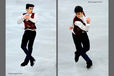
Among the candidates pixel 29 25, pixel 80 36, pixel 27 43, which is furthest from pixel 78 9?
pixel 27 43

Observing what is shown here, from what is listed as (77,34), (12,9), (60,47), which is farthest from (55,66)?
(12,9)

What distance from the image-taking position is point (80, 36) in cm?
330

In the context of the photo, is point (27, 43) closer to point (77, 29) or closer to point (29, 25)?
point (29, 25)

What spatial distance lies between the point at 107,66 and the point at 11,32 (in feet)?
3.68

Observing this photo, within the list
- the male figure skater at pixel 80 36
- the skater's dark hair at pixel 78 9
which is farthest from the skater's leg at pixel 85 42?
the skater's dark hair at pixel 78 9

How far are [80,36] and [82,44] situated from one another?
0.09 meters

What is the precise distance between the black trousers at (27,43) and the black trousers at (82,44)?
47 centimetres

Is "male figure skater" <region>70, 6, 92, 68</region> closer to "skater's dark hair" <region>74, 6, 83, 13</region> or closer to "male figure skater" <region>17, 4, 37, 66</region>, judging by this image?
"skater's dark hair" <region>74, 6, 83, 13</region>

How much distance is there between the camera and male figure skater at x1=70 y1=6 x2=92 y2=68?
3.30 meters

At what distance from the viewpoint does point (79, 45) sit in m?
3.31

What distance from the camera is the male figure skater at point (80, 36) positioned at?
3.30 m

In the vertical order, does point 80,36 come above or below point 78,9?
below

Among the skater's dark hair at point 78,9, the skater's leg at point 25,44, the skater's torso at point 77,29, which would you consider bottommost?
the skater's leg at point 25,44

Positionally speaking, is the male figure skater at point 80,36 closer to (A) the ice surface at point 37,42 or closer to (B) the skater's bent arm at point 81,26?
(B) the skater's bent arm at point 81,26
